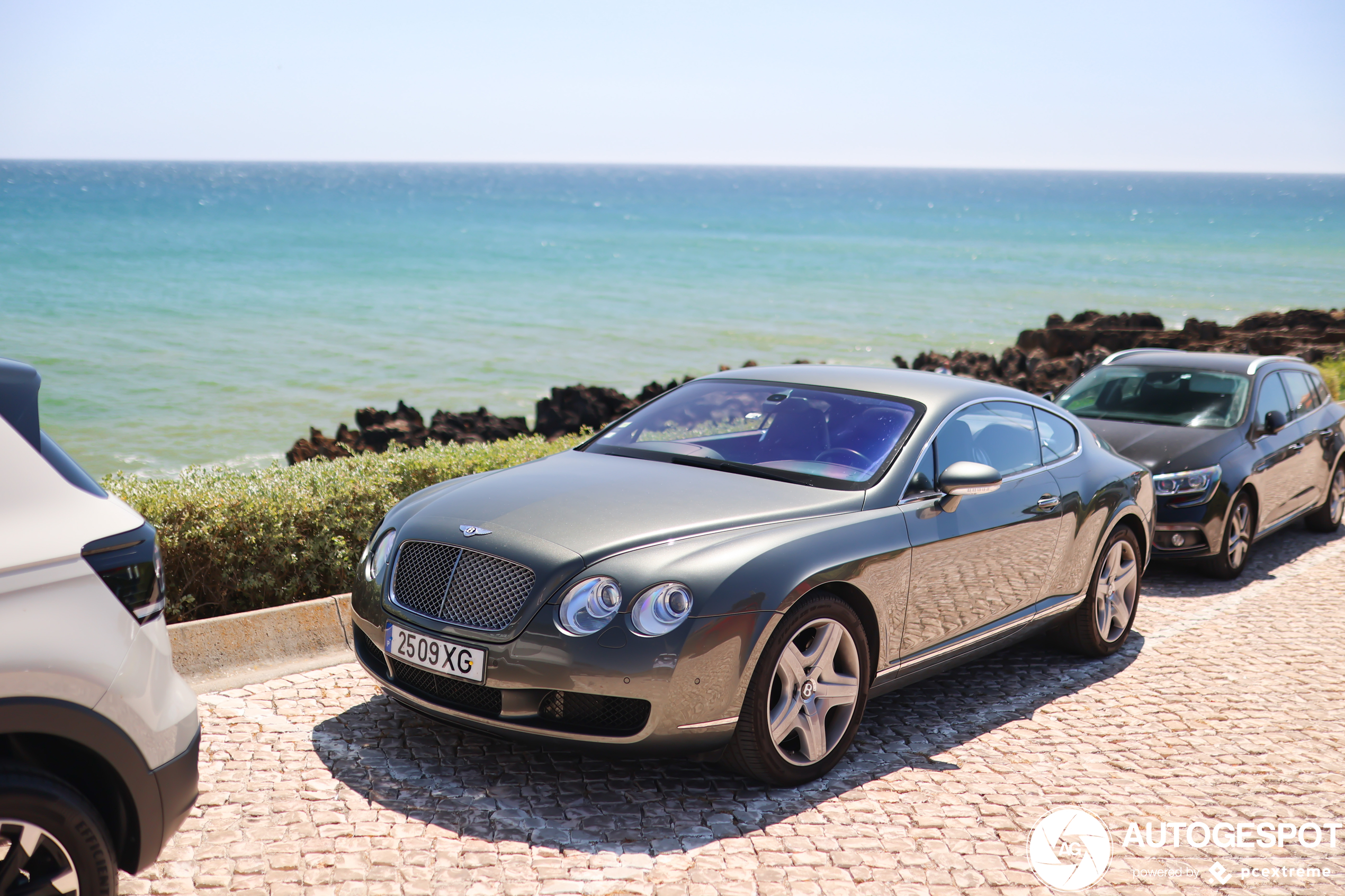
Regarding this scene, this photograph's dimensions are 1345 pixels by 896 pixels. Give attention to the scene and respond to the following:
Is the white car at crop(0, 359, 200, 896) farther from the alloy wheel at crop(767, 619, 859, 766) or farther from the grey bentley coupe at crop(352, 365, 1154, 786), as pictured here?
the alloy wheel at crop(767, 619, 859, 766)

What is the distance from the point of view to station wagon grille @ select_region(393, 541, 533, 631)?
4.29 m

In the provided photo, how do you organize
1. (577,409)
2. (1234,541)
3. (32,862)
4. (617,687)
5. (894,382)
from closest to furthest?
(32,862)
(617,687)
(894,382)
(1234,541)
(577,409)

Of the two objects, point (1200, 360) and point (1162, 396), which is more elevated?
point (1200, 360)

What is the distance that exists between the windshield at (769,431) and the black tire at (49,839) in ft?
10.3

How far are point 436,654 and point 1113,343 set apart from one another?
25135 millimetres

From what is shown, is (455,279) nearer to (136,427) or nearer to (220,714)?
(136,427)

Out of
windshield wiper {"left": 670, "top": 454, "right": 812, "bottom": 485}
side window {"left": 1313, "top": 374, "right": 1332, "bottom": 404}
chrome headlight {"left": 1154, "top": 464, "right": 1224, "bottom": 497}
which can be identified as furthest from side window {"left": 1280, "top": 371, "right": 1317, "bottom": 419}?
windshield wiper {"left": 670, "top": 454, "right": 812, "bottom": 485}

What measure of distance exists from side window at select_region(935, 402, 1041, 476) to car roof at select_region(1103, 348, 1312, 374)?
14.8 ft

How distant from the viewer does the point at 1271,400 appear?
9766 mm

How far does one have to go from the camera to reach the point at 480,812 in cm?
434

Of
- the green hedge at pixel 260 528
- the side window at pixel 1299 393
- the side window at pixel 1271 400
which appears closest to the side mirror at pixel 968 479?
the green hedge at pixel 260 528

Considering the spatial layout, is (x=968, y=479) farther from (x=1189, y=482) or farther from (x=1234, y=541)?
(x=1234, y=541)

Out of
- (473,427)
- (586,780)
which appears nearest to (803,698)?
(586,780)

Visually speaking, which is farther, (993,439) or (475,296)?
(475,296)
